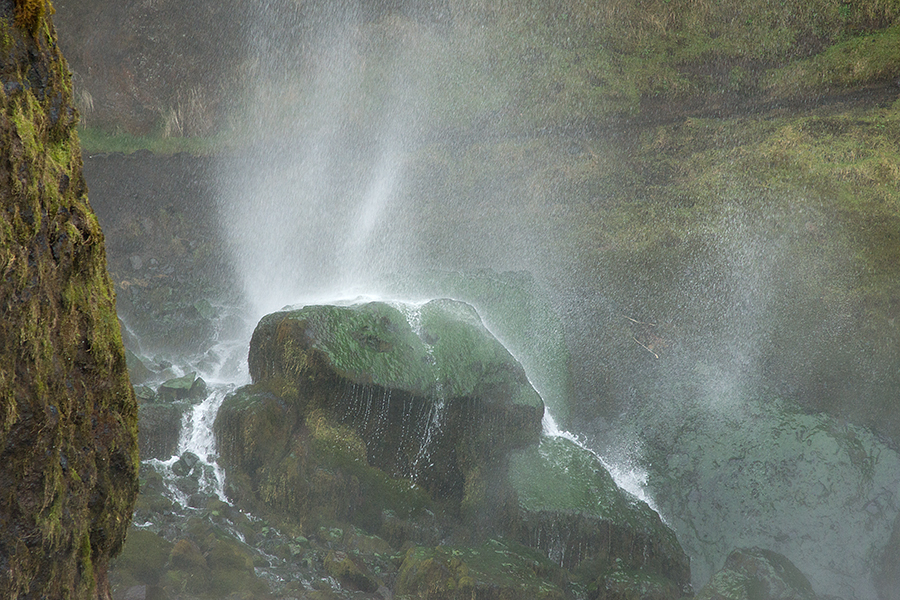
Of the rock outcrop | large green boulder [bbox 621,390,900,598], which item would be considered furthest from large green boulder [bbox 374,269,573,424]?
the rock outcrop

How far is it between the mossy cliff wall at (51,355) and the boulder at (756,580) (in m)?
6.31

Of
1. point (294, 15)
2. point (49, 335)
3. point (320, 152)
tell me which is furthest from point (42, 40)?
point (294, 15)

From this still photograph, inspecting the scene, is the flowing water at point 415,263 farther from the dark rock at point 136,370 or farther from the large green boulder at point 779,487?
the dark rock at point 136,370

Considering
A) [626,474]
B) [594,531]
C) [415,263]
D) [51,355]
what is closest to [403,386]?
[594,531]

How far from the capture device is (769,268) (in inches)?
421

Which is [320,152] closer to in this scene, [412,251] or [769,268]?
[412,251]

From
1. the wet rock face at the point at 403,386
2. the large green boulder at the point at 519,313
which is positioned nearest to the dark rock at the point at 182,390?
the wet rock face at the point at 403,386

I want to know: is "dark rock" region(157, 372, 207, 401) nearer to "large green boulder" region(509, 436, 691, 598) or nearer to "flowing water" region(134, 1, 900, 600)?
"flowing water" region(134, 1, 900, 600)

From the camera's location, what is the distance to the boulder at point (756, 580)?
6898mm

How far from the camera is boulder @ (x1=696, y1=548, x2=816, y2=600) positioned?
690 centimetres

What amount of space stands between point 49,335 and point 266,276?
11660 mm

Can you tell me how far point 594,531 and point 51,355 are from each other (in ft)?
21.0

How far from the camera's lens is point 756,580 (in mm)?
7137

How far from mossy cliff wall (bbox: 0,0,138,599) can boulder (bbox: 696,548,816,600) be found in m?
6.31
